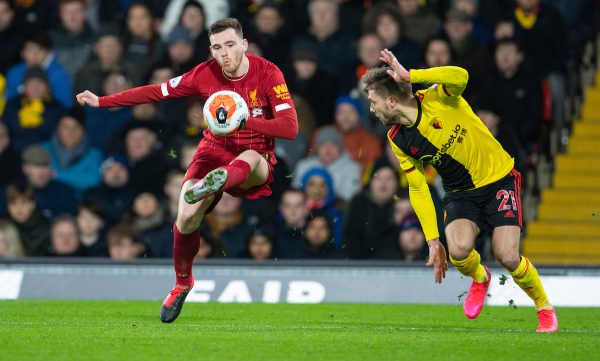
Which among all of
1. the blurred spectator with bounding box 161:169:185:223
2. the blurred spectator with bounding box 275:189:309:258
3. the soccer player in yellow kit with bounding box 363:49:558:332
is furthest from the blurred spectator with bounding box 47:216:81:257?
the soccer player in yellow kit with bounding box 363:49:558:332

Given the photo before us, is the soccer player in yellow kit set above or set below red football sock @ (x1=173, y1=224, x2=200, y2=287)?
above

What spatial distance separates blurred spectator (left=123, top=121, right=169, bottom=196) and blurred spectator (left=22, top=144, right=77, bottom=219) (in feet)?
2.47

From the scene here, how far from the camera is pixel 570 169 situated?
1424 cm

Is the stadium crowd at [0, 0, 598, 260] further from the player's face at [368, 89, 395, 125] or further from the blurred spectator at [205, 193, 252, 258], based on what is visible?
the player's face at [368, 89, 395, 125]

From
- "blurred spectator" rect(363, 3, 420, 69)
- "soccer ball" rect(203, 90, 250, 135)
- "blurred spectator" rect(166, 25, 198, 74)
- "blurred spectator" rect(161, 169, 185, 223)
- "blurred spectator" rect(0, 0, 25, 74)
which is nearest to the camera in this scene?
"soccer ball" rect(203, 90, 250, 135)

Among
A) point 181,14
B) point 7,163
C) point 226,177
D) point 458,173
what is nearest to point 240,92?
point 226,177

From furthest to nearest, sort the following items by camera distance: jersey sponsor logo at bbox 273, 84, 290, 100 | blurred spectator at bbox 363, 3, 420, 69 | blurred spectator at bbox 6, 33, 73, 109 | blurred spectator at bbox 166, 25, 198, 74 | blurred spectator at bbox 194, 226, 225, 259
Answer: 1. blurred spectator at bbox 6, 33, 73, 109
2. blurred spectator at bbox 166, 25, 198, 74
3. blurred spectator at bbox 363, 3, 420, 69
4. blurred spectator at bbox 194, 226, 225, 259
5. jersey sponsor logo at bbox 273, 84, 290, 100

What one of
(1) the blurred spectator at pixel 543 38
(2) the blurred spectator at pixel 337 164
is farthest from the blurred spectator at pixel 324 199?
(1) the blurred spectator at pixel 543 38

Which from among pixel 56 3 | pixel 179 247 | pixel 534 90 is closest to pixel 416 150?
pixel 179 247

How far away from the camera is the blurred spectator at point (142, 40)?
1452cm

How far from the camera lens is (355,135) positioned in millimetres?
13461

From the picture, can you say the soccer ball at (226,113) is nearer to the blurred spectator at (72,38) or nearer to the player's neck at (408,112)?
the player's neck at (408,112)

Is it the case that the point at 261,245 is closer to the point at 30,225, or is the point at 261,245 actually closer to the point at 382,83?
the point at 30,225

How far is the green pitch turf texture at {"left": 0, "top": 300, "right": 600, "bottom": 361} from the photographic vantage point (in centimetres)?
741
